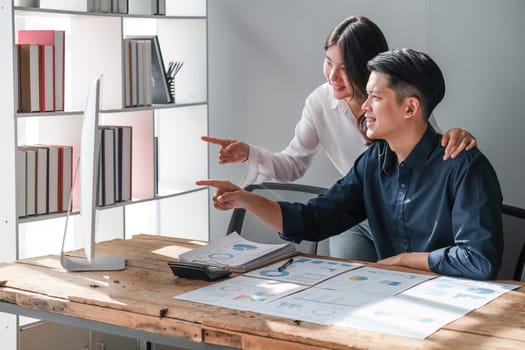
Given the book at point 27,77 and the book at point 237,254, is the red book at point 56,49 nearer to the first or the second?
the book at point 27,77

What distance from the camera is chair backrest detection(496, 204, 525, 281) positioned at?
2455 millimetres

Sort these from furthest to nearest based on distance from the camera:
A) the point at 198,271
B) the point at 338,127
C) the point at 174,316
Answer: the point at 338,127
the point at 198,271
the point at 174,316

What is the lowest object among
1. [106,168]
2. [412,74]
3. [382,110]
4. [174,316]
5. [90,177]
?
[174,316]

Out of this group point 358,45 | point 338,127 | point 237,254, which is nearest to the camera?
point 237,254

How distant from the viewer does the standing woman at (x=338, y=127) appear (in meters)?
2.96

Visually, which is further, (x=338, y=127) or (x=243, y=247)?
(x=338, y=127)

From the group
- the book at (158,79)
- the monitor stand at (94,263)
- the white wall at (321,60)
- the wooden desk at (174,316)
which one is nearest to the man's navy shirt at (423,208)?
the wooden desk at (174,316)

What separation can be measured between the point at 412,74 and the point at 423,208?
0.37 meters

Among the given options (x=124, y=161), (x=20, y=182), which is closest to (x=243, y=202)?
(x=20, y=182)

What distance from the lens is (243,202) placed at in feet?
8.05

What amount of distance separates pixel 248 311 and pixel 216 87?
2622 mm

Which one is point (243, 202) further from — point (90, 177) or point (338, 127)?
point (338, 127)

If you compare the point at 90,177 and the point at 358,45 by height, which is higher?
the point at 358,45

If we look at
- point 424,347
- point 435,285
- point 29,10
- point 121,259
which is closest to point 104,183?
point 29,10
